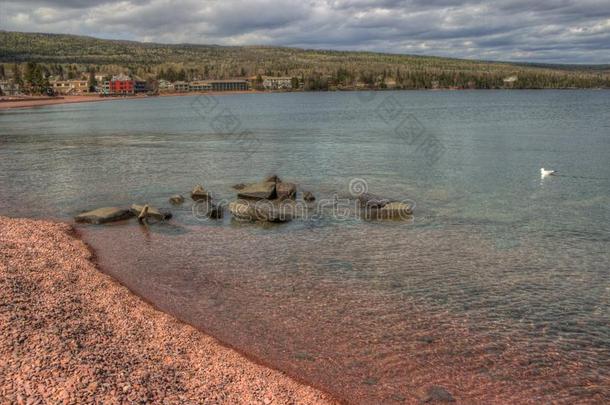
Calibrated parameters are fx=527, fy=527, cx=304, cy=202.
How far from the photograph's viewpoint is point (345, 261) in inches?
804

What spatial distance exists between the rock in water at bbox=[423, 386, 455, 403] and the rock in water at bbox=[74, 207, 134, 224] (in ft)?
65.5

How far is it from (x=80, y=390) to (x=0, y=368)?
1.93 meters

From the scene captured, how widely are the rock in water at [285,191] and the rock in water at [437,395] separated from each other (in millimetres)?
20434

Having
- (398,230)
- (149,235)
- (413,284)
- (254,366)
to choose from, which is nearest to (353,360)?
(254,366)

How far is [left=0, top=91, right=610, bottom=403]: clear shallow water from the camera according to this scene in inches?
504

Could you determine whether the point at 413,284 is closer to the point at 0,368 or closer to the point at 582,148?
the point at 0,368

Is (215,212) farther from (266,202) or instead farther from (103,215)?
(103,215)

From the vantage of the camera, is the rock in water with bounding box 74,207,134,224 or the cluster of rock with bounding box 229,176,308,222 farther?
the cluster of rock with bounding box 229,176,308,222

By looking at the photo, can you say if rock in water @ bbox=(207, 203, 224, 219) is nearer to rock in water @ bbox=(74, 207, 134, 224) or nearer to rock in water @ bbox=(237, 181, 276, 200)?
rock in water @ bbox=(237, 181, 276, 200)

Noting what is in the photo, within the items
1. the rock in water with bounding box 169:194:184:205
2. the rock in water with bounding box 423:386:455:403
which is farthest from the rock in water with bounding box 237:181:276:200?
the rock in water with bounding box 423:386:455:403

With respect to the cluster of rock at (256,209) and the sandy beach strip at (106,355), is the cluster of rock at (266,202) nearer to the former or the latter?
the cluster of rock at (256,209)

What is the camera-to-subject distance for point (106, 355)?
39.5ft

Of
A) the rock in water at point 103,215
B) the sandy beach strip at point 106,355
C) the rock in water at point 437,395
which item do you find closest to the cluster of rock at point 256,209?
the rock in water at point 103,215

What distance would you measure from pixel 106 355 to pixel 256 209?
15.4 meters
